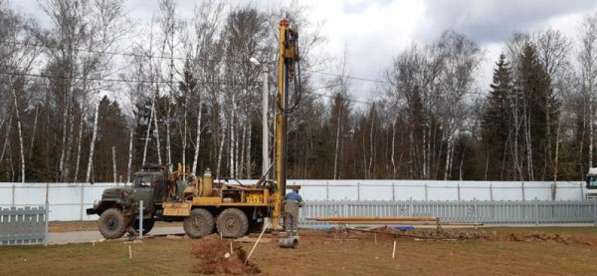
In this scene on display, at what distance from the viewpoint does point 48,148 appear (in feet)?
183

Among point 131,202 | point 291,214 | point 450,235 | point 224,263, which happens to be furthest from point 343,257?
point 131,202

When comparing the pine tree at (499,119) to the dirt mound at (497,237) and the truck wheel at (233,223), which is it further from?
the truck wheel at (233,223)

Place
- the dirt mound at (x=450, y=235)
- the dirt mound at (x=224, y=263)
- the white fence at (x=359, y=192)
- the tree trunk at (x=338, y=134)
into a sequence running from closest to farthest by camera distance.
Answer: the dirt mound at (x=224, y=263), the dirt mound at (x=450, y=235), the white fence at (x=359, y=192), the tree trunk at (x=338, y=134)

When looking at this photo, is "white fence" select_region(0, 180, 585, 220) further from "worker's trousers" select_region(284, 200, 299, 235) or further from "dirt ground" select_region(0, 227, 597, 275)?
"dirt ground" select_region(0, 227, 597, 275)

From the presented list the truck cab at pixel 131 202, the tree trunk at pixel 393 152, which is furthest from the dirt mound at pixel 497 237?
the tree trunk at pixel 393 152

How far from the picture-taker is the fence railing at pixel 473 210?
28.1m

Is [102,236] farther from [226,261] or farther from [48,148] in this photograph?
[48,148]

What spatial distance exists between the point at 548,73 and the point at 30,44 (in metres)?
38.9

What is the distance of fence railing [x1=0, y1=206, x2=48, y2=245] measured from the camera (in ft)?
59.0

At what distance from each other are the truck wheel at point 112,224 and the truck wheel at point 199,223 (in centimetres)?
216

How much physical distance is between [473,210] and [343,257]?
16.3m

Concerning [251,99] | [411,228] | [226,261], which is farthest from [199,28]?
[226,261]

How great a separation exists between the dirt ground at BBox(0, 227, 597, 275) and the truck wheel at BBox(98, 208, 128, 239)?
1946mm

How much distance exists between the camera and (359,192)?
38875 mm
